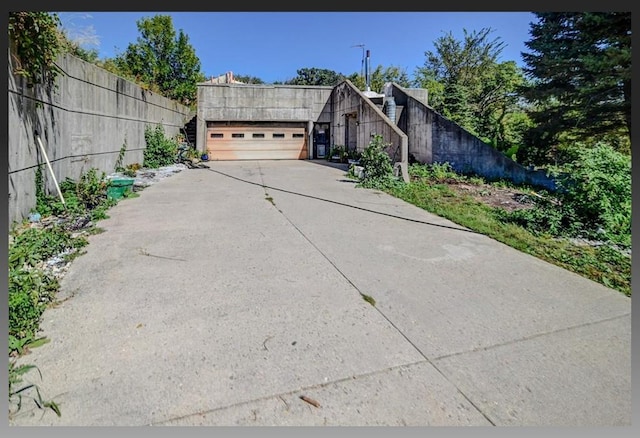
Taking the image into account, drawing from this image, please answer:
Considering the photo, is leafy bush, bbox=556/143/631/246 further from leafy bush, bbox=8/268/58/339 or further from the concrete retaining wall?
leafy bush, bbox=8/268/58/339

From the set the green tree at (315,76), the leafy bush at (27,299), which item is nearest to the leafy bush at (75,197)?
the leafy bush at (27,299)

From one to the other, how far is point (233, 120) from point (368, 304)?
50.1 feet

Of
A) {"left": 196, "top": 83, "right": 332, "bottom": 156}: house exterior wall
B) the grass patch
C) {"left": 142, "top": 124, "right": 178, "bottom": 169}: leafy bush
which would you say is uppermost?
{"left": 196, "top": 83, "right": 332, "bottom": 156}: house exterior wall

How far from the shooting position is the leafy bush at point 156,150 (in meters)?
12.4

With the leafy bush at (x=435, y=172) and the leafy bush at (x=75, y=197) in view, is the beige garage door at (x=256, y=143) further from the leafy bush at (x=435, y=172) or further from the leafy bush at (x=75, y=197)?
the leafy bush at (x=75, y=197)

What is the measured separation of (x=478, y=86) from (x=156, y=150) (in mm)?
14797

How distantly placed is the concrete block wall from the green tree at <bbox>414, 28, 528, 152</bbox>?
10.9 m

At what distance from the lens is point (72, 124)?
7.04m

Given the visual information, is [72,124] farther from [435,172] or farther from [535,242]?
[435,172]

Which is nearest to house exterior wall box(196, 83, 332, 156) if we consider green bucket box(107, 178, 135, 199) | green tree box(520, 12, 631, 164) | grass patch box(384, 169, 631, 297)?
green tree box(520, 12, 631, 164)

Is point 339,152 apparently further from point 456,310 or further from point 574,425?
point 574,425

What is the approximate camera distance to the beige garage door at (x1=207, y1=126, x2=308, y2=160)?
17.0 m

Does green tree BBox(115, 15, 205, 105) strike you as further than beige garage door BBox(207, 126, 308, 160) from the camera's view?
Yes

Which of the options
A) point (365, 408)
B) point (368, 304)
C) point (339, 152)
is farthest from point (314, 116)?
point (365, 408)
